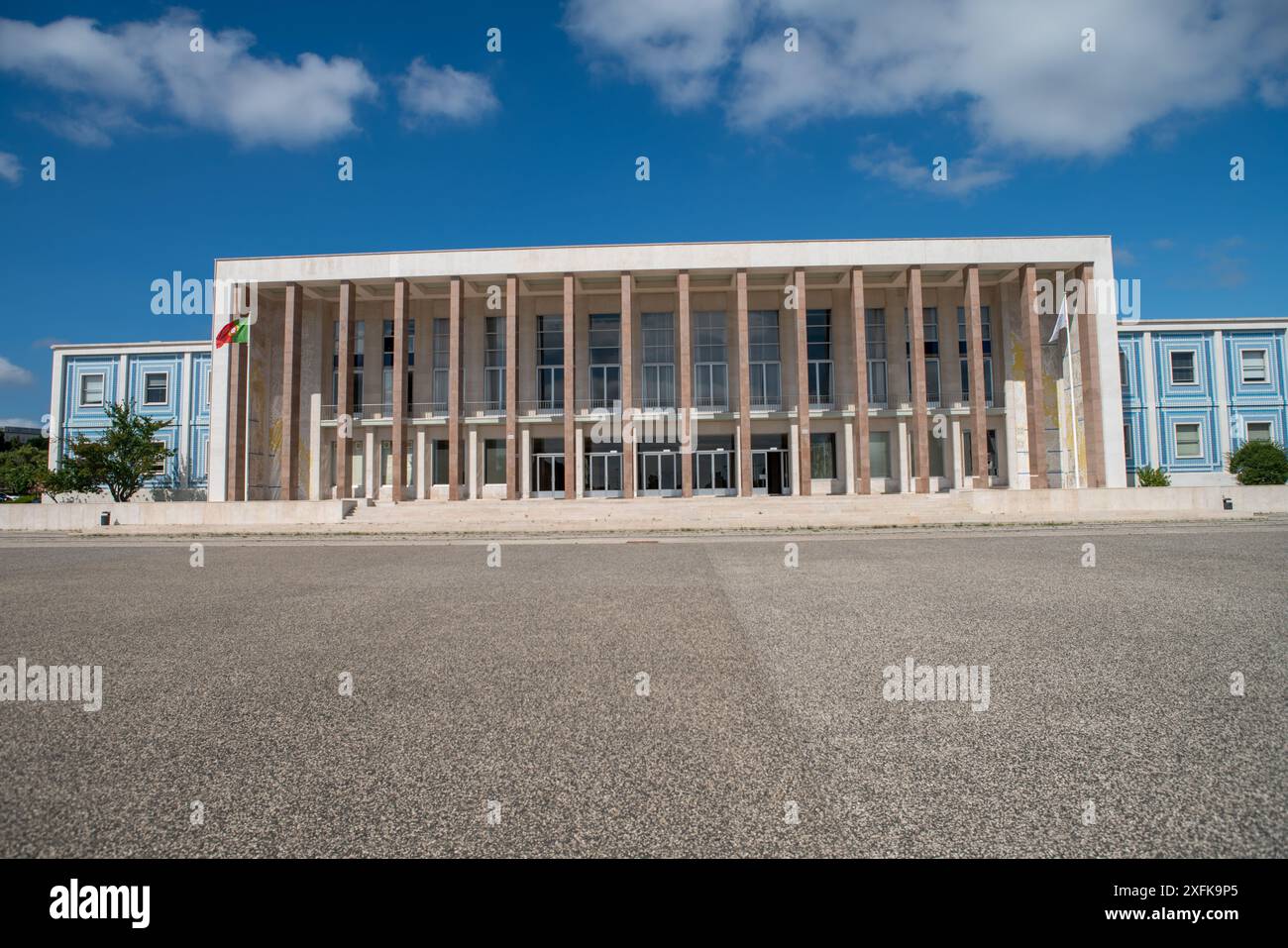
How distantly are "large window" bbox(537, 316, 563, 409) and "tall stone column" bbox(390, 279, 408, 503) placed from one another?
298 inches

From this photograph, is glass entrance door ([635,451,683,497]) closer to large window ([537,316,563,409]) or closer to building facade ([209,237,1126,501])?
building facade ([209,237,1126,501])

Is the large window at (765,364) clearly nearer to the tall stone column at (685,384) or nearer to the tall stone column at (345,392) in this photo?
the tall stone column at (685,384)

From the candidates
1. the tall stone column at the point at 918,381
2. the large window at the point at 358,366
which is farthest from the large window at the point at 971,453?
the large window at the point at 358,366

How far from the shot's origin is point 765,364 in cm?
4116

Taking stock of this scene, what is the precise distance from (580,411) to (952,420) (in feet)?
67.9

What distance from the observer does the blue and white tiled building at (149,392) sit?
47.0 m

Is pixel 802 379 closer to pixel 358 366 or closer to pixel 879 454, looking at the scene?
pixel 879 454

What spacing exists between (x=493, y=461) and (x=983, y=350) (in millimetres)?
28766

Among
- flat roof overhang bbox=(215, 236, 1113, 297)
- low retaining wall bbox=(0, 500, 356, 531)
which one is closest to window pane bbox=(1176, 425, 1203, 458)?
flat roof overhang bbox=(215, 236, 1113, 297)

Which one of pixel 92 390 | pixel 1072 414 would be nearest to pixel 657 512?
pixel 1072 414

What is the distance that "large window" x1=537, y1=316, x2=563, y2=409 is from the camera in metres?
41.0

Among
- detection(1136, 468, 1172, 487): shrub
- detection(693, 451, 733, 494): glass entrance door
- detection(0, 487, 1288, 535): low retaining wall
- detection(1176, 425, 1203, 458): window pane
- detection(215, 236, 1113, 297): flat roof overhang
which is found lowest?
detection(0, 487, 1288, 535): low retaining wall

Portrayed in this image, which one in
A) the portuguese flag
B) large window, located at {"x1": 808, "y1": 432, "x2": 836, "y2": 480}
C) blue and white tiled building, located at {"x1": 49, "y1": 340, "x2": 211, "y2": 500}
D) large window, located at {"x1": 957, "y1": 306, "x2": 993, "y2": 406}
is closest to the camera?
the portuguese flag
